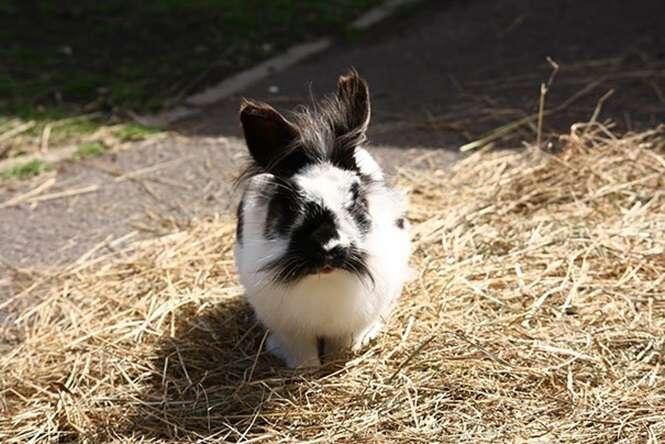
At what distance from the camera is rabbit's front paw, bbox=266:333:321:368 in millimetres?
3764

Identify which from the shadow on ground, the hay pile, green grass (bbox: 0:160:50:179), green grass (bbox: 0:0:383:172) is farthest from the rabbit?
green grass (bbox: 0:0:383:172)

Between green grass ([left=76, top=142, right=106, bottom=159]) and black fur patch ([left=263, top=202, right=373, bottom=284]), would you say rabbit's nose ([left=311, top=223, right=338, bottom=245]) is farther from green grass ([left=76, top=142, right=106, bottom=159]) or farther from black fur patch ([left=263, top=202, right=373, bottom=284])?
green grass ([left=76, top=142, right=106, bottom=159])

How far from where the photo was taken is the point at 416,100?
661 centimetres

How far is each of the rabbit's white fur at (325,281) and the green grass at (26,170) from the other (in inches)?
96.4

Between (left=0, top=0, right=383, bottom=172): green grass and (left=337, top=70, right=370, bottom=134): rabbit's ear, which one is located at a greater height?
(left=337, top=70, right=370, bottom=134): rabbit's ear

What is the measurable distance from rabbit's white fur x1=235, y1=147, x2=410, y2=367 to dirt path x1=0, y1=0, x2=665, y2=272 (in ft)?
5.08

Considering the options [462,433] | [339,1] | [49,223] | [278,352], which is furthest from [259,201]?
[339,1]

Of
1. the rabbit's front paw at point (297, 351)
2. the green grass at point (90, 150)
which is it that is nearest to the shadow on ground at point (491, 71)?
the green grass at point (90, 150)

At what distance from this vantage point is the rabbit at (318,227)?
3.40 metres

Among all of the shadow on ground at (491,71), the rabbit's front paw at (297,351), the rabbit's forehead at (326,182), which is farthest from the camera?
the shadow on ground at (491,71)

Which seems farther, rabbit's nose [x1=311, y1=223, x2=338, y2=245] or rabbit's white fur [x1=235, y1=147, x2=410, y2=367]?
rabbit's white fur [x1=235, y1=147, x2=410, y2=367]

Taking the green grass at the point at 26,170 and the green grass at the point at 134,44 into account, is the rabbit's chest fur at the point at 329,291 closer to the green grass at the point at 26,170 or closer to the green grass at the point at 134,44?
the green grass at the point at 26,170

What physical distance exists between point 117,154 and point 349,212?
3.02m

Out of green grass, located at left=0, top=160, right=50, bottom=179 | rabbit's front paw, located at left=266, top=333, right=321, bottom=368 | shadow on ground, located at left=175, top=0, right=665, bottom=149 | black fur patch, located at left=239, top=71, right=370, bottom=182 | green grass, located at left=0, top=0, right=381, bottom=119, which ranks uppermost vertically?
black fur patch, located at left=239, top=71, right=370, bottom=182
